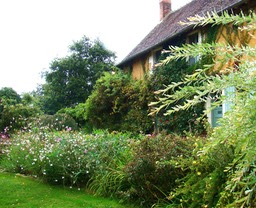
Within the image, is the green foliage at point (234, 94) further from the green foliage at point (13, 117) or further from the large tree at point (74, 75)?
the large tree at point (74, 75)

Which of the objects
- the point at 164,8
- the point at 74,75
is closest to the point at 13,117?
the point at 164,8

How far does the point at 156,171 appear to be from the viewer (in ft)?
16.0

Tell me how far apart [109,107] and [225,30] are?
763cm

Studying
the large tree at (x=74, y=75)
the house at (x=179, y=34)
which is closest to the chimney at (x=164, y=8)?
the house at (x=179, y=34)

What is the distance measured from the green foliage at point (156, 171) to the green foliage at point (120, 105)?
24.1ft

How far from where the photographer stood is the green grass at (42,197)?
507 cm

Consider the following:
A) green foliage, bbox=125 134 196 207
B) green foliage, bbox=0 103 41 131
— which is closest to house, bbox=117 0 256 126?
green foliage, bbox=125 134 196 207

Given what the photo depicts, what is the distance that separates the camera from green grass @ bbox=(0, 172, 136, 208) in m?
5.07

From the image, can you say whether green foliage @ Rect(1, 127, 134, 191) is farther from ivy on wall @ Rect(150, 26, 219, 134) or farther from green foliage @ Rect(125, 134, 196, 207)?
ivy on wall @ Rect(150, 26, 219, 134)

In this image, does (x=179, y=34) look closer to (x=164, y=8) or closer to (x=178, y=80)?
(x=178, y=80)

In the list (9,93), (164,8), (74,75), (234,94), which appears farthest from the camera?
(9,93)

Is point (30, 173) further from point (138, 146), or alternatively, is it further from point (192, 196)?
point (192, 196)

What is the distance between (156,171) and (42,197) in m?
2.45

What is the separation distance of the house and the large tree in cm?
923
